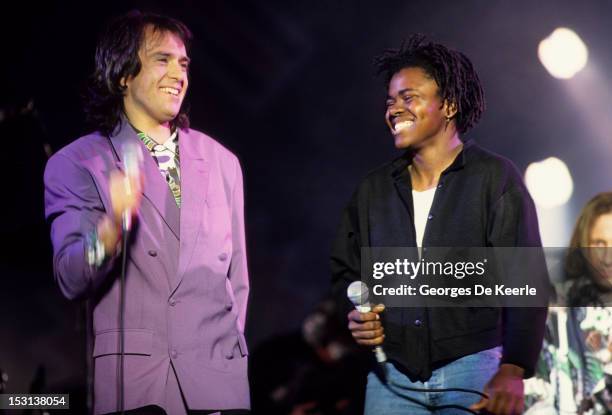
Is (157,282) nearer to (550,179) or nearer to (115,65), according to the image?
(115,65)

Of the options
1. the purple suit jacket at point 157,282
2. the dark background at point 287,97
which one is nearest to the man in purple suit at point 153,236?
the purple suit jacket at point 157,282

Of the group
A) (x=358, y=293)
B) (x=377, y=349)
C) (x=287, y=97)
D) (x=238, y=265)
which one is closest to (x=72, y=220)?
(x=238, y=265)

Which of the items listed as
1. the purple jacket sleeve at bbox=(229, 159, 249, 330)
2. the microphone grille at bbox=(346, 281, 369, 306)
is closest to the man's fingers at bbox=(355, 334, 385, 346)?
the microphone grille at bbox=(346, 281, 369, 306)

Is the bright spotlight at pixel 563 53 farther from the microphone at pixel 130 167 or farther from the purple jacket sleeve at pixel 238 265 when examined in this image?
the microphone at pixel 130 167

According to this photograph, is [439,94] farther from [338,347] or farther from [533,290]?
[338,347]

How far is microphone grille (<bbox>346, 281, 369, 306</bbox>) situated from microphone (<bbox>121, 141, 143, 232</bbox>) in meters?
0.78

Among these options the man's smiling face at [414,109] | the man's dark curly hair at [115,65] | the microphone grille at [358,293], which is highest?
the man's dark curly hair at [115,65]

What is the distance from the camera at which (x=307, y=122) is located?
196 inches

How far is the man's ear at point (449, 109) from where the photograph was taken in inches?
132

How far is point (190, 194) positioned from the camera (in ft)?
10.3

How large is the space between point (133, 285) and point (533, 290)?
1.36m

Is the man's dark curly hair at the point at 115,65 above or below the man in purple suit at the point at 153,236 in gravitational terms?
above

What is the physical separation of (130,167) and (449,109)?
1.23 metres

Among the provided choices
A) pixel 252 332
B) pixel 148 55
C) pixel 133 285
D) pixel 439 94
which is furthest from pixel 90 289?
pixel 252 332
